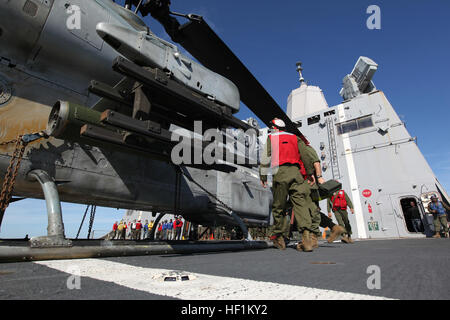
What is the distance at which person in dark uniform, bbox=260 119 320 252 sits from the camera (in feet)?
10.6

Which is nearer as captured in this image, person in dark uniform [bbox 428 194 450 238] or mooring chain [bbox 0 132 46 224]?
mooring chain [bbox 0 132 46 224]

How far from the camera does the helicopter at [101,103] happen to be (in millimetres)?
2350

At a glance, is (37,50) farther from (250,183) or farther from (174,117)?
(250,183)

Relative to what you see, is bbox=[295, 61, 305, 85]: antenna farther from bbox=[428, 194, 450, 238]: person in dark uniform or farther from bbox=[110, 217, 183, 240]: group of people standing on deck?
bbox=[110, 217, 183, 240]: group of people standing on deck

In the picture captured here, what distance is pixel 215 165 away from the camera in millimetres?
3320

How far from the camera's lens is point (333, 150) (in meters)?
14.4

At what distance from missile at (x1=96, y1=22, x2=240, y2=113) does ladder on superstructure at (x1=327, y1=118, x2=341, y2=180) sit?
12.3m

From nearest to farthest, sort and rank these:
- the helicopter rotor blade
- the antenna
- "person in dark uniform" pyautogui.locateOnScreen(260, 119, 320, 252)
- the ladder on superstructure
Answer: "person in dark uniform" pyautogui.locateOnScreen(260, 119, 320, 252) < the helicopter rotor blade < the ladder on superstructure < the antenna

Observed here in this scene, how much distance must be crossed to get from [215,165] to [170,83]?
1.29 m

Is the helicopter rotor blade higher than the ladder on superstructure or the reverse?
the reverse

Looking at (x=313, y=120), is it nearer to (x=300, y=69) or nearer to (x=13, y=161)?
(x=300, y=69)

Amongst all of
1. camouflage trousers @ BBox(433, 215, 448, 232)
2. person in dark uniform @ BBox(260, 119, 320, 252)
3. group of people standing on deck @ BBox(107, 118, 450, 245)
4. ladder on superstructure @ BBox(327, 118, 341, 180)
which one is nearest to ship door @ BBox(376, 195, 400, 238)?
camouflage trousers @ BBox(433, 215, 448, 232)

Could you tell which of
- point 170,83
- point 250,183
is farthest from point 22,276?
point 250,183

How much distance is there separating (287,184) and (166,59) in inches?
89.3
